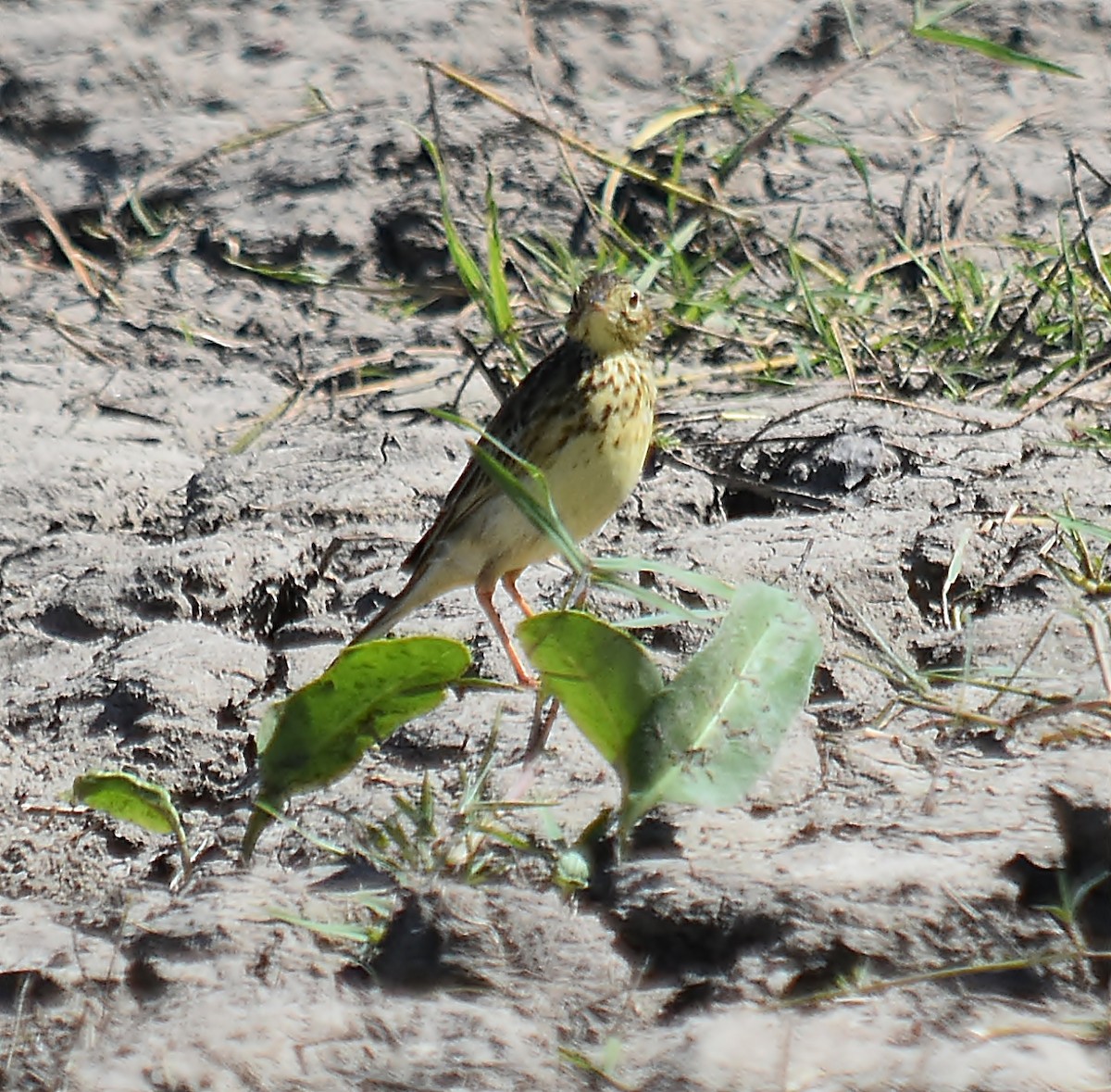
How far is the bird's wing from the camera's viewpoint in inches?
151

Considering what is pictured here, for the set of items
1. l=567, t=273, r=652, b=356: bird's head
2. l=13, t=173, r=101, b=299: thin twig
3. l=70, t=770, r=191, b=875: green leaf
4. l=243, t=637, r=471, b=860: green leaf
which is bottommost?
l=13, t=173, r=101, b=299: thin twig

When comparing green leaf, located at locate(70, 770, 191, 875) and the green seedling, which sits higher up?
the green seedling

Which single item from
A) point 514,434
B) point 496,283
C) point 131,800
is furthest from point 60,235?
point 131,800

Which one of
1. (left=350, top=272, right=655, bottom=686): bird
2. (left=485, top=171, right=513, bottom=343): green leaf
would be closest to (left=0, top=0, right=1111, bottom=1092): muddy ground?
(left=350, top=272, right=655, bottom=686): bird

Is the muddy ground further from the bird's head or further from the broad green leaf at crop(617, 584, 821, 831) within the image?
the bird's head

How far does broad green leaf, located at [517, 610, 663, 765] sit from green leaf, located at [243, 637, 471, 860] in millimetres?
191

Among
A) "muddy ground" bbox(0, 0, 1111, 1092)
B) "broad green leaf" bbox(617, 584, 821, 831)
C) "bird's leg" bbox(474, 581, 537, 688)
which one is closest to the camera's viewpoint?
"muddy ground" bbox(0, 0, 1111, 1092)

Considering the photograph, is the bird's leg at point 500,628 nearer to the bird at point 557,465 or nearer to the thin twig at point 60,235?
the bird at point 557,465

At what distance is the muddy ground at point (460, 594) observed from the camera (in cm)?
219

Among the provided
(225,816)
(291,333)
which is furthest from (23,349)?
(225,816)

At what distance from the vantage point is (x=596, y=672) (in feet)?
8.15

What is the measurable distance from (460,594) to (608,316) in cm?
81

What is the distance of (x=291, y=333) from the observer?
561 cm

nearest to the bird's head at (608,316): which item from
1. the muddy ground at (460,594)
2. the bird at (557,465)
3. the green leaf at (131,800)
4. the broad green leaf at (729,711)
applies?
the bird at (557,465)
